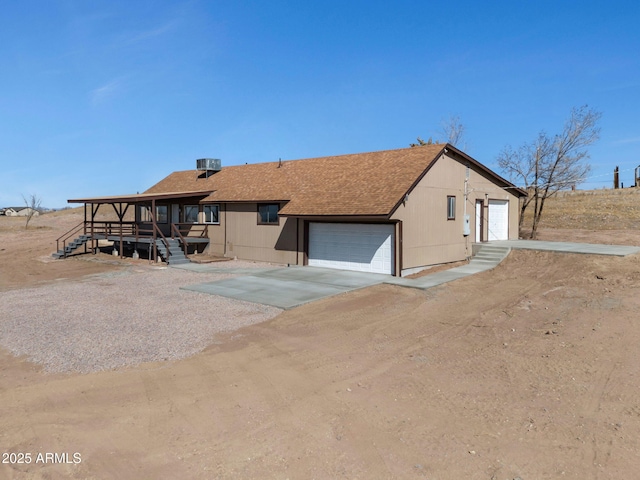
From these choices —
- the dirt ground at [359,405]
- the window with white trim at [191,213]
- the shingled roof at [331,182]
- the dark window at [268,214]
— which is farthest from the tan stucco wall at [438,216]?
the window with white trim at [191,213]

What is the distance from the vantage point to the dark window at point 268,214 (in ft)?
69.5

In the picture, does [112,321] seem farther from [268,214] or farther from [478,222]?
[478,222]

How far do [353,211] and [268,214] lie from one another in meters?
6.22

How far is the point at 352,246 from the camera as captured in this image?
18.3m

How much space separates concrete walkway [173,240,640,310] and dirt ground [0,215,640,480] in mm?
2928

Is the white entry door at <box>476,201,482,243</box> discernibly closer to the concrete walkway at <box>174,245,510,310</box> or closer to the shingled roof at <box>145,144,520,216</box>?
the concrete walkway at <box>174,245,510,310</box>

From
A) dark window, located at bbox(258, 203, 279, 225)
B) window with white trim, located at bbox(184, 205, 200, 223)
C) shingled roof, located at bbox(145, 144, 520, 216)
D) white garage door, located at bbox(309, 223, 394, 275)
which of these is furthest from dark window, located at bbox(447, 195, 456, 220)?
window with white trim, located at bbox(184, 205, 200, 223)

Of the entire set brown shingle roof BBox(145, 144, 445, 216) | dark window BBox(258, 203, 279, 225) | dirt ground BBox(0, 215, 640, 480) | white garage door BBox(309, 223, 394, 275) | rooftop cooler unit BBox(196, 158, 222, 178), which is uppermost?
rooftop cooler unit BBox(196, 158, 222, 178)

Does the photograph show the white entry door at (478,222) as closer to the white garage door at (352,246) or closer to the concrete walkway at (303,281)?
the concrete walkway at (303,281)

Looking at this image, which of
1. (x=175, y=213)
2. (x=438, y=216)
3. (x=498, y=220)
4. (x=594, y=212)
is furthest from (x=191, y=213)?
(x=594, y=212)

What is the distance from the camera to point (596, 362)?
716cm

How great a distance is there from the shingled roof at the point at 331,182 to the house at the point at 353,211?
0.20ft

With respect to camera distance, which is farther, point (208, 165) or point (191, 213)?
point (208, 165)

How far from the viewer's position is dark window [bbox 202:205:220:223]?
24438 mm
